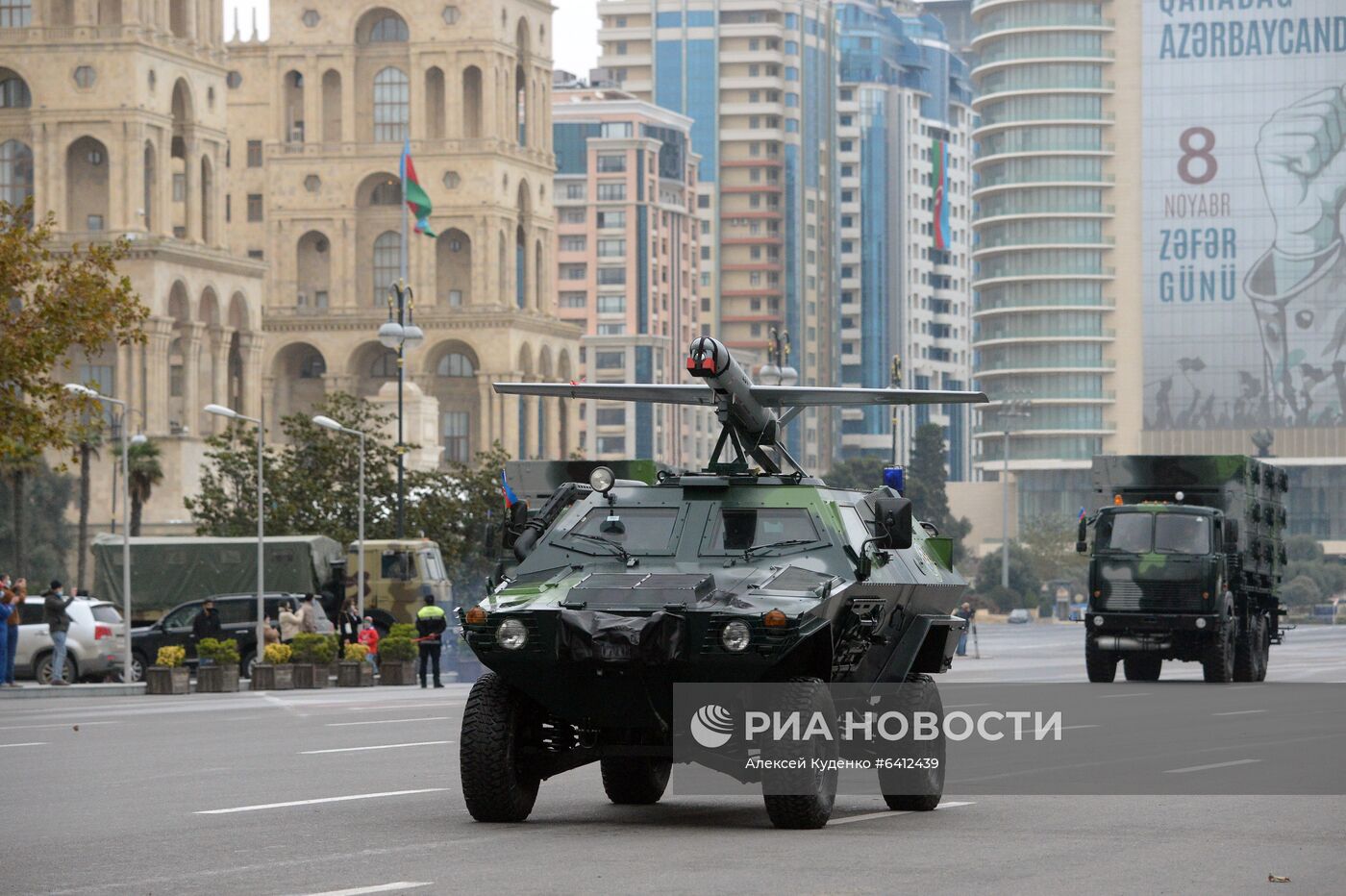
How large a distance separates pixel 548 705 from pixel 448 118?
363 ft

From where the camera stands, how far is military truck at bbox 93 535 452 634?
5659cm

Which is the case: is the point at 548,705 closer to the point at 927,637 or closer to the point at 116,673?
the point at 927,637

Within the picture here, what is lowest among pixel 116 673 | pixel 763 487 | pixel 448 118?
pixel 116 673

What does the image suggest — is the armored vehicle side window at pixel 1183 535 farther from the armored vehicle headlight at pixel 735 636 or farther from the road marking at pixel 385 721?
the armored vehicle headlight at pixel 735 636

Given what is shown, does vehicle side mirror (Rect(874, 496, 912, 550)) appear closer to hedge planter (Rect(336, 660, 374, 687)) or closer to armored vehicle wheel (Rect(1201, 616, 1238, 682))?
armored vehicle wheel (Rect(1201, 616, 1238, 682))

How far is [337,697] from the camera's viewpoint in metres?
33.7

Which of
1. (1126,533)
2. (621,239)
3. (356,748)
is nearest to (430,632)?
(1126,533)

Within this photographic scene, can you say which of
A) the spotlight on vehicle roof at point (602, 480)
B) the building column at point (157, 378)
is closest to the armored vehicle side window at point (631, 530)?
the spotlight on vehicle roof at point (602, 480)

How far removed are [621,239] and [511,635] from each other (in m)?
165

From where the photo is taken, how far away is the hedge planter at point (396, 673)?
41.2 m

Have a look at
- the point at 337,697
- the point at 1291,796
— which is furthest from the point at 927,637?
the point at 337,697

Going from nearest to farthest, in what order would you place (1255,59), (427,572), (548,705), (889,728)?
(548,705) → (889,728) → (427,572) → (1255,59)

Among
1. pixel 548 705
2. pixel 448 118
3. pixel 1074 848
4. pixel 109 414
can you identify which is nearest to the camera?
pixel 1074 848

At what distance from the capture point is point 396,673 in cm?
4119
